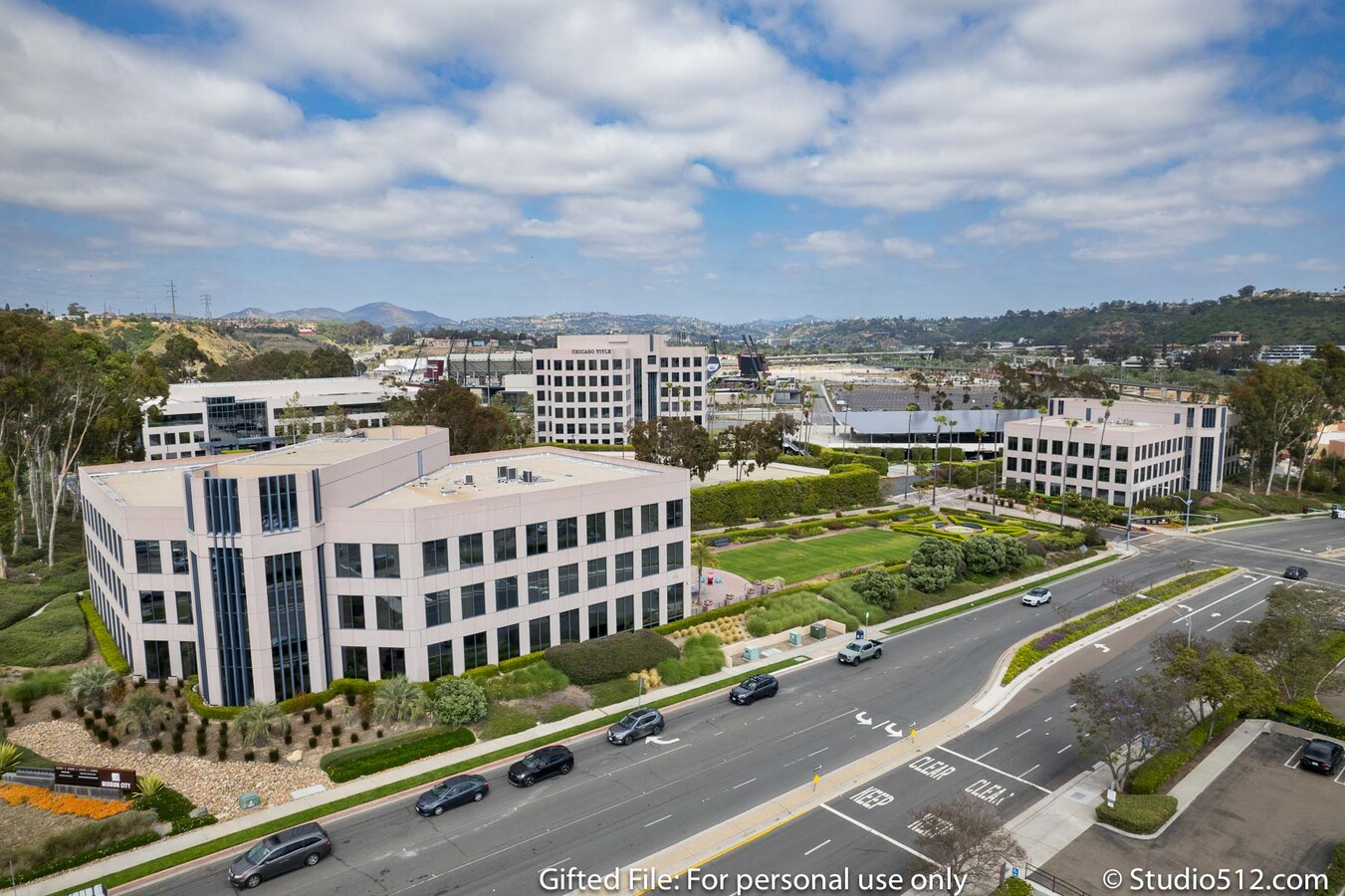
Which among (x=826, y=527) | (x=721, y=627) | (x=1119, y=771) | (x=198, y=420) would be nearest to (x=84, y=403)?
(x=198, y=420)

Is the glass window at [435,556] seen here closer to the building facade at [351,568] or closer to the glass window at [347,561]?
the building facade at [351,568]

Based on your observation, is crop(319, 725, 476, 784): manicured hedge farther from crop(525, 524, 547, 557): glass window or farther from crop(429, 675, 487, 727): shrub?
crop(525, 524, 547, 557): glass window

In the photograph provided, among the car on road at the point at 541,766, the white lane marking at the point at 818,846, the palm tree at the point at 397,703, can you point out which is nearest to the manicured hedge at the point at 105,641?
the palm tree at the point at 397,703

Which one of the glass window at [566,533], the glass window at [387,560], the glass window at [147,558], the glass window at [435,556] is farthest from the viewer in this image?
the glass window at [566,533]

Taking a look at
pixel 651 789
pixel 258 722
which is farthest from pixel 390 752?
pixel 651 789

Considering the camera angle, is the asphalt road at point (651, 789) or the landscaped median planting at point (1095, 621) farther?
the landscaped median planting at point (1095, 621)

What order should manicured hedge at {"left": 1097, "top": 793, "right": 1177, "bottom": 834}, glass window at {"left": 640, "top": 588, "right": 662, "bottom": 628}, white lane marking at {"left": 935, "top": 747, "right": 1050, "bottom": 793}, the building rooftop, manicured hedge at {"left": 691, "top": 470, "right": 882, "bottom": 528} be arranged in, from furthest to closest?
1. manicured hedge at {"left": 691, "top": 470, "right": 882, "bottom": 528}
2. glass window at {"left": 640, "top": 588, "right": 662, "bottom": 628}
3. the building rooftop
4. white lane marking at {"left": 935, "top": 747, "right": 1050, "bottom": 793}
5. manicured hedge at {"left": 1097, "top": 793, "right": 1177, "bottom": 834}

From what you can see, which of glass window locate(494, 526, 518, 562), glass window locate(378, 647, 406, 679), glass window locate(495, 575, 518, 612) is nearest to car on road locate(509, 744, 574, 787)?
glass window locate(378, 647, 406, 679)
